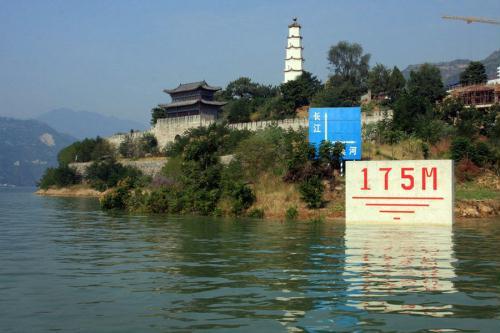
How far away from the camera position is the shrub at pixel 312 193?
31.7m

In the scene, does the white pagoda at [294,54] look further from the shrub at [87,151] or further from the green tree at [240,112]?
the shrub at [87,151]

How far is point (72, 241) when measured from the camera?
19781mm

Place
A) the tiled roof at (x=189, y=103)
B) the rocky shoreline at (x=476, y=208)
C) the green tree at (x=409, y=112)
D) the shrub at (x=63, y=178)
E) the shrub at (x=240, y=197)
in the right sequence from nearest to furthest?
1. the rocky shoreline at (x=476, y=208)
2. the shrub at (x=240, y=197)
3. the green tree at (x=409, y=112)
4. the shrub at (x=63, y=178)
5. the tiled roof at (x=189, y=103)

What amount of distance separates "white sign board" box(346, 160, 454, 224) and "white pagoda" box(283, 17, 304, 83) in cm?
6380

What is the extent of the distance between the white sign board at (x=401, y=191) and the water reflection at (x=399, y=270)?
341 centimetres

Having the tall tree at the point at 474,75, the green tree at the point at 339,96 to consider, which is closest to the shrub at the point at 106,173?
the green tree at the point at 339,96

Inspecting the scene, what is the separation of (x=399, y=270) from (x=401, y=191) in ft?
43.7

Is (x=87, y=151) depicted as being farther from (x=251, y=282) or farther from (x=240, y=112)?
(x=251, y=282)

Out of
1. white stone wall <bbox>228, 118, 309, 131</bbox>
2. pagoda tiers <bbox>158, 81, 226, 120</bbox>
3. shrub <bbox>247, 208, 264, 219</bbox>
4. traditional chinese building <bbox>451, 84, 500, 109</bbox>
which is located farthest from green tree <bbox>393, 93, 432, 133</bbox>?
pagoda tiers <bbox>158, 81, 226, 120</bbox>

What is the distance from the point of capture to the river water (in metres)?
8.65

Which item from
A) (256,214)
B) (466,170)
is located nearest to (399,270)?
(256,214)

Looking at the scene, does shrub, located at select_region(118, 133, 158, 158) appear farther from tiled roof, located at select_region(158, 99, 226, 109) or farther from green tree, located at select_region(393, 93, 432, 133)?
green tree, located at select_region(393, 93, 432, 133)

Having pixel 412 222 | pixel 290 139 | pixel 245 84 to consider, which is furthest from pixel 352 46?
pixel 412 222

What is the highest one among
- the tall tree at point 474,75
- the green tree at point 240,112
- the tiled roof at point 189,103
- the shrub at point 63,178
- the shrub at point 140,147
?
the tall tree at point 474,75
